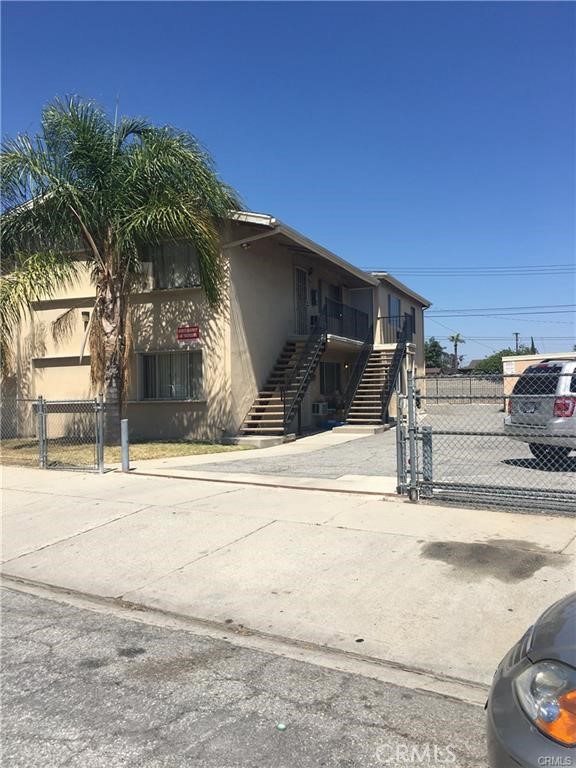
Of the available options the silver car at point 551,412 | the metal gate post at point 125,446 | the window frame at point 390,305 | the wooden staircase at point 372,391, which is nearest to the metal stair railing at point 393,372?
the wooden staircase at point 372,391

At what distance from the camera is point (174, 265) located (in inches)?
679

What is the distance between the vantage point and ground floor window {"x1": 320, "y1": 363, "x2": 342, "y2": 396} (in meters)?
22.7

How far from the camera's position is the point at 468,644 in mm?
4145

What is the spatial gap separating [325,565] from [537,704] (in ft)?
11.9

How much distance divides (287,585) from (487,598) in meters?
1.63

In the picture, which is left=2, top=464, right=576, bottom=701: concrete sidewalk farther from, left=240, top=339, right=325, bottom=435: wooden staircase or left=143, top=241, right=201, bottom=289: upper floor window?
left=143, top=241, right=201, bottom=289: upper floor window

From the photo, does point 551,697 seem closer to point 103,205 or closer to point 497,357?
point 103,205

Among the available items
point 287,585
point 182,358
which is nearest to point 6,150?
point 182,358

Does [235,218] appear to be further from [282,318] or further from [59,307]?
[59,307]

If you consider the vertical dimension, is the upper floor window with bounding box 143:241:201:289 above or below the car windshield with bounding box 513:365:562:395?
above

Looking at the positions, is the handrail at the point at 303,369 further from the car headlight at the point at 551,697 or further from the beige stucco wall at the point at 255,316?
the car headlight at the point at 551,697

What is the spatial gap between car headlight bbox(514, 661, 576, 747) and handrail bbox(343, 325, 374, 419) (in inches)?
727

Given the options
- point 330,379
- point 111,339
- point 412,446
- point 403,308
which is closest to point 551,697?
point 412,446

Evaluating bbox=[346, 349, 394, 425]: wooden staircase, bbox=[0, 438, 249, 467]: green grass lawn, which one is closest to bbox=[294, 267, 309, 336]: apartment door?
bbox=[346, 349, 394, 425]: wooden staircase
